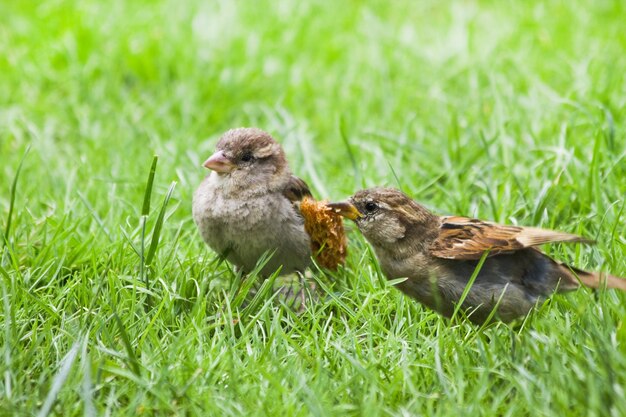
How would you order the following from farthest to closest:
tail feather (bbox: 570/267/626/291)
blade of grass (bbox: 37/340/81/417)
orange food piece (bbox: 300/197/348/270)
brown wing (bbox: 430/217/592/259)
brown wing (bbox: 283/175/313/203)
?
brown wing (bbox: 283/175/313/203)
orange food piece (bbox: 300/197/348/270)
brown wing (bbox: 430/217/592/259)
tail feather (bbox: 570/267/626/291)
blade of grass (bbox: 37/340/81/417)

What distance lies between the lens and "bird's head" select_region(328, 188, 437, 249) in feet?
13.4

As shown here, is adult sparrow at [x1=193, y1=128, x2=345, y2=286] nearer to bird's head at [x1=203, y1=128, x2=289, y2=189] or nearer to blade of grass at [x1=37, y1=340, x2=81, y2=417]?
bird's head at [x1=203, y1=128, x2=289, y2=189]

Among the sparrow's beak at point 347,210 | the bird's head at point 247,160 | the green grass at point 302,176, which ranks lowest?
the green grass at point 302,176

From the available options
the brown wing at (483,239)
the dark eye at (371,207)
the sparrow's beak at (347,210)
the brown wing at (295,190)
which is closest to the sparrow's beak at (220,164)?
the brown wing at (295,190)

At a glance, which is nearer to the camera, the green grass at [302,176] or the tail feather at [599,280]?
the green grass at [302,176]

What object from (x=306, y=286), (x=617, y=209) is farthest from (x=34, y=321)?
(x=617, y=209)

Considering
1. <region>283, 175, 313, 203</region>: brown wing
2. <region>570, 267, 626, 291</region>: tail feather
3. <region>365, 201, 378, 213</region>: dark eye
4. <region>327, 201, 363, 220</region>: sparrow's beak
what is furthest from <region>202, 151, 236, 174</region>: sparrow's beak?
<region>570, 267, 626, 291</region>: tail feather

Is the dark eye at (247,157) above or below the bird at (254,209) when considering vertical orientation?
above

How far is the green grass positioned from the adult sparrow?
208mm

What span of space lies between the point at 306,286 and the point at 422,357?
0.89m

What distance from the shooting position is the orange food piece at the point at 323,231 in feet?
14.4

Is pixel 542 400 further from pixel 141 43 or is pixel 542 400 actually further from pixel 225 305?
pixel 141 43

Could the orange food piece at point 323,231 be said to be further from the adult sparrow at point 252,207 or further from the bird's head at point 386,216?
the bird's head at point 386,216

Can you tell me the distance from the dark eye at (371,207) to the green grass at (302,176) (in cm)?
36
